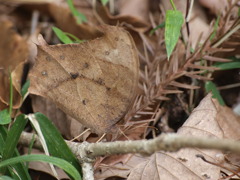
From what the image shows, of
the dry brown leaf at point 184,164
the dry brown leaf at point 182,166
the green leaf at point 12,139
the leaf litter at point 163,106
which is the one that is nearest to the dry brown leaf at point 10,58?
the leaf litter at point 163,106

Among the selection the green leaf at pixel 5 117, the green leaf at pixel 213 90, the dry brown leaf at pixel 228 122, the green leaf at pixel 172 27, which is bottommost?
the dry brown leaf at pixel 228 122

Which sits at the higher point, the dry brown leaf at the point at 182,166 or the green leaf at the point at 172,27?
the green leaf at the point at 172,27

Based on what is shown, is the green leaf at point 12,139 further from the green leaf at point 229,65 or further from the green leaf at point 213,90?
the green leaf at point 229,65

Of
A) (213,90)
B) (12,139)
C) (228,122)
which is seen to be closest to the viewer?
(12,139)

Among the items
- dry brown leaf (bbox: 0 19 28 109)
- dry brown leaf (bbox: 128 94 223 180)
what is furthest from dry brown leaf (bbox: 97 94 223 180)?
dry brown leaf (bbox: 0 19 28 109)

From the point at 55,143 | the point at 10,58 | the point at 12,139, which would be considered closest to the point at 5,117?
the point at 12,139

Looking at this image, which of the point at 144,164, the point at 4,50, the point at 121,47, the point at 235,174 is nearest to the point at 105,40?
the point at 121,47

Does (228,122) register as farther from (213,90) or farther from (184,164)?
(184,164)
